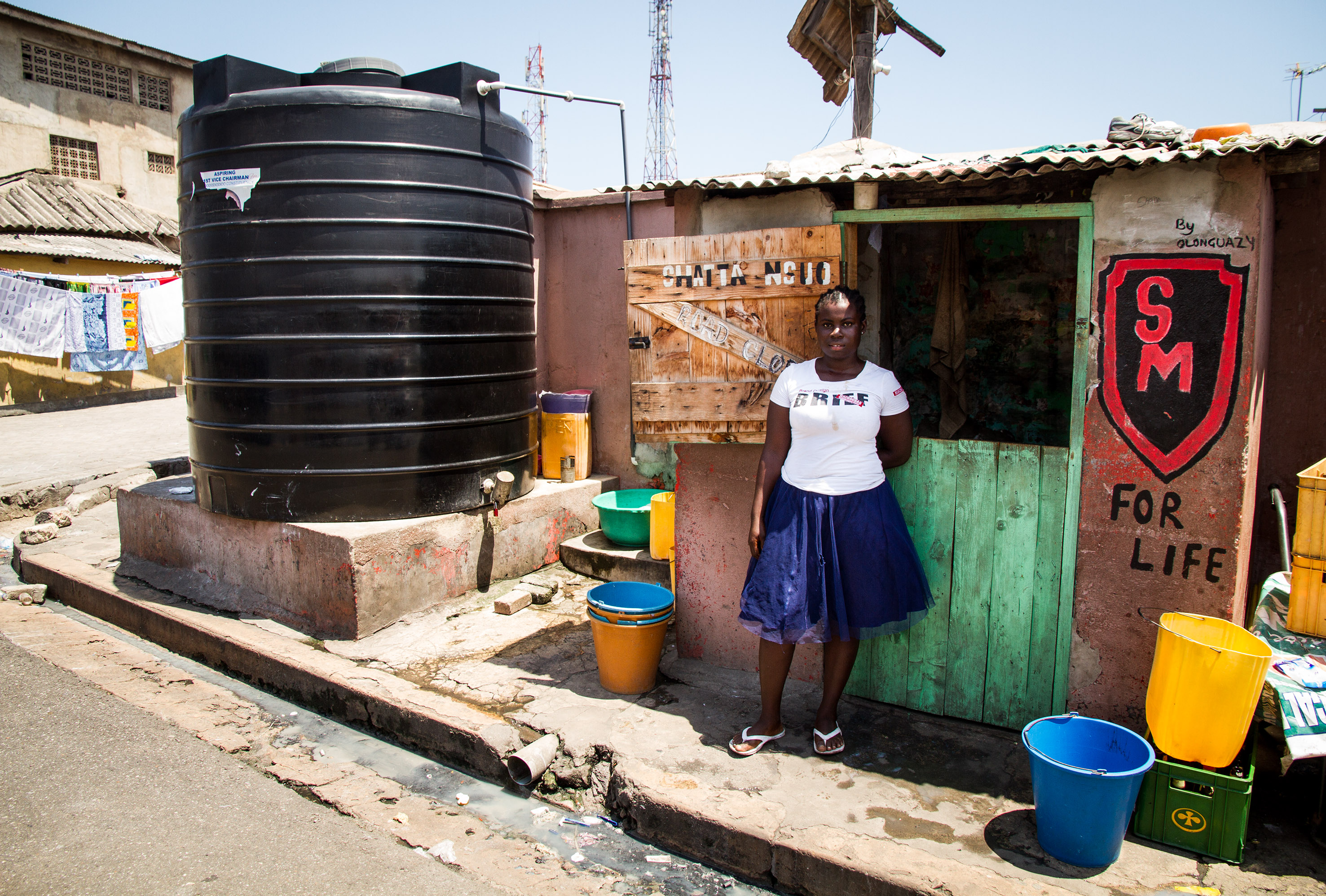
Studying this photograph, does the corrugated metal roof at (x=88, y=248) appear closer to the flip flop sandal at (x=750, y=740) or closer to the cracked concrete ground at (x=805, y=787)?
the cracked concrete ground at (x=805, y=787)

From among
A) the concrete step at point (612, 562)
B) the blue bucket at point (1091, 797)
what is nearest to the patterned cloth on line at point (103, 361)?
the concrete step at point (612, 562)

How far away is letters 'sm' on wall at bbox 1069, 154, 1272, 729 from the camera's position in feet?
11.1

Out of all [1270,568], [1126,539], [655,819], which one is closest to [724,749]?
[655,819]

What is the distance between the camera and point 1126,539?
3668 millimetres

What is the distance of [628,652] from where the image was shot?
4496mm

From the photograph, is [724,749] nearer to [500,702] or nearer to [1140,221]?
[500,702]

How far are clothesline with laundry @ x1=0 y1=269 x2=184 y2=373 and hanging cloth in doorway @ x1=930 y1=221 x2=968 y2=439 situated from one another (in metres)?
12.7

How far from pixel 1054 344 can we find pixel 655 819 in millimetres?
4472

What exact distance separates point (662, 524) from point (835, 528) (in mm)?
2428

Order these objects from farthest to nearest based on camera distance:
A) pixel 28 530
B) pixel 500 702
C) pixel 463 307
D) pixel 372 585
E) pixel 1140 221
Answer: pixel 28 530 < pixel 463 307 < pixel 372 585 < pixel 500 702 < pixel 1140 221

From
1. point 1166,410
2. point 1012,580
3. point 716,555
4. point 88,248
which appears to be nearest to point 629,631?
point 716,555

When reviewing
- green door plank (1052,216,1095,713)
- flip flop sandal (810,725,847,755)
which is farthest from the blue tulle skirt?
green door plank (1052,216,1095,713)

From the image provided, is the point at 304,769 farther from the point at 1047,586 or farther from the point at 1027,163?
the point at 1027,163

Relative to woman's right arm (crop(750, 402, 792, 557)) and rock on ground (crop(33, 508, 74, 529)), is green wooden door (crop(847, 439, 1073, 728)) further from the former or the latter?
rock on ground (crop(33, 508, 74, 529))
